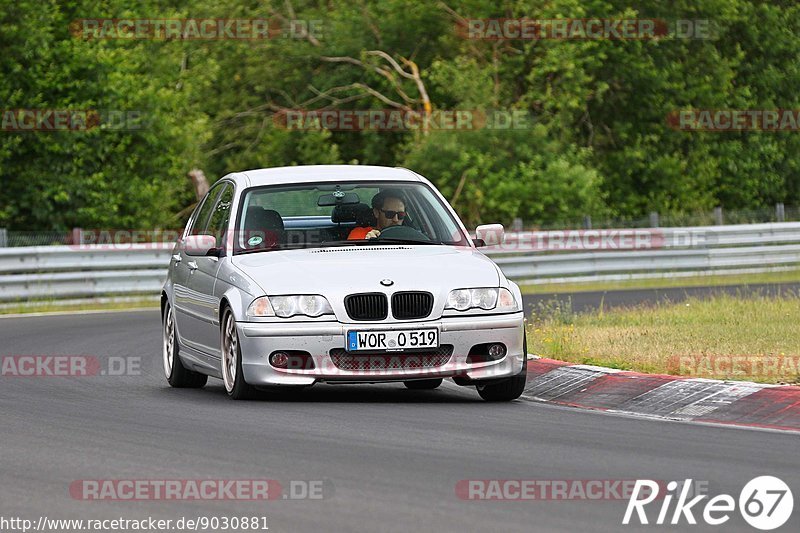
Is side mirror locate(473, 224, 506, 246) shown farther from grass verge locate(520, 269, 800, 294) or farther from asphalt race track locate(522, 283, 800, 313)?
grass verge locate(520, 269, 800, 294)

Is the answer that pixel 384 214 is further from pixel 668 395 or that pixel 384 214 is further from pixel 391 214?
pixel 668 395

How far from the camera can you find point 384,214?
12461mm

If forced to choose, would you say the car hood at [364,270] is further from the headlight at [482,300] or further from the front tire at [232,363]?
the front tire at [232,363]

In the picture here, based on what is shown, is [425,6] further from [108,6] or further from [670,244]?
[670,244]

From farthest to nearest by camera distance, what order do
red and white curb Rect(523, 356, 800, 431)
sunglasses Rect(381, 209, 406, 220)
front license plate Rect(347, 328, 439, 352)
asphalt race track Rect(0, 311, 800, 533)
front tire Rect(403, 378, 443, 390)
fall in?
front tire Rect(403, 378, 443, 390)
sunglasses Rect(381, 209, 406, 220)
front license plate Rect(347, 328, 439, 352)
red and white curb Rect(523, 356, 800, 431)
asphalt race track Rect(0, 311, 800, 533)

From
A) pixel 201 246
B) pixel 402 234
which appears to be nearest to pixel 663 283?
pixel 402 234

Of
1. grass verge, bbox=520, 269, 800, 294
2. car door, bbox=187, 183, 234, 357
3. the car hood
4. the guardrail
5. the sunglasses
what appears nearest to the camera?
the car hood

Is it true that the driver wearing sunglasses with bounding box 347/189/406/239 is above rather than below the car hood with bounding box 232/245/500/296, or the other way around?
above

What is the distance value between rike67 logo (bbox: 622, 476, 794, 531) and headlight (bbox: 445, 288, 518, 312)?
357 centimetres

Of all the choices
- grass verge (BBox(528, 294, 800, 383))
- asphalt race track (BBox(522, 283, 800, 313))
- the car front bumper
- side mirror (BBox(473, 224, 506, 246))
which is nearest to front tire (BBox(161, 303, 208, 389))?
the car front bumper

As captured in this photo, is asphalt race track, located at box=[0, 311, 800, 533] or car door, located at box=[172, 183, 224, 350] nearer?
asphalt race track, located at box=[0, 311, 800, 533]

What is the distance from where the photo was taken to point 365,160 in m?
45.0

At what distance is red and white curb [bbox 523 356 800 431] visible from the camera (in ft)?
33.3

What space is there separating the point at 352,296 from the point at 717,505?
4.29 meters
